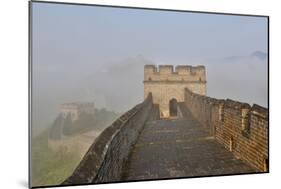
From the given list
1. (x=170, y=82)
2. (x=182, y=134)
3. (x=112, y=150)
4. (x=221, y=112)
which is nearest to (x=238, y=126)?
(x=221, y=112)

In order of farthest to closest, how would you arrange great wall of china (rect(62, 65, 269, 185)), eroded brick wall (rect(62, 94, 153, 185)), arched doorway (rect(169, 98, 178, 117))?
arched doorway (rect(169, 98, 178, 117)), great wall of china (rect(62, 65, 269, 185)), eroded brick wall (rect(62, 94, 153, 185))

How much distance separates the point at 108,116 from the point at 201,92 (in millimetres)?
790

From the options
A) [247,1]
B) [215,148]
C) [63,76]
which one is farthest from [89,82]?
[247,1]

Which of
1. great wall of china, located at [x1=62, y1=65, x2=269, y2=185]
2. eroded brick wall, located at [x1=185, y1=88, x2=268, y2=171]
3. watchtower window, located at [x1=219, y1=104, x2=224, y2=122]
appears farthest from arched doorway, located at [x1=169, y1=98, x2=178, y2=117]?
watchtower window, located at [x1=219, y1=104, x2=224, y2=122]

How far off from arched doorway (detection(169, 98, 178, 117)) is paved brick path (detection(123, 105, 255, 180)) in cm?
6

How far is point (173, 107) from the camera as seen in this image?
3154 mm

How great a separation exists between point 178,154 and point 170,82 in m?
0.59

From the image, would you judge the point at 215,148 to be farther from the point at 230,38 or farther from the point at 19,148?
the point at 19,148

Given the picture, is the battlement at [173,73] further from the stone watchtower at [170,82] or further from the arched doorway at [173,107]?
the arched doorway at [173,107]

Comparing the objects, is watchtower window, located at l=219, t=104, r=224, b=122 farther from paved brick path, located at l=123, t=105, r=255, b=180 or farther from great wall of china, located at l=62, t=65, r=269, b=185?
paved brick path, located at l=123, t=105, r=255, b=180

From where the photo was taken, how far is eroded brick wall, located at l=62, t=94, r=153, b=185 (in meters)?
2.80

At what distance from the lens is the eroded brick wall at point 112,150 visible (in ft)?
9.19

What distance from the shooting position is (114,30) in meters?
2.98

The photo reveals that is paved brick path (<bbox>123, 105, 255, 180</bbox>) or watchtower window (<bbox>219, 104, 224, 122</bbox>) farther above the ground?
watchtower window (<bbox>219, 104, 224, 122</bbox>)
